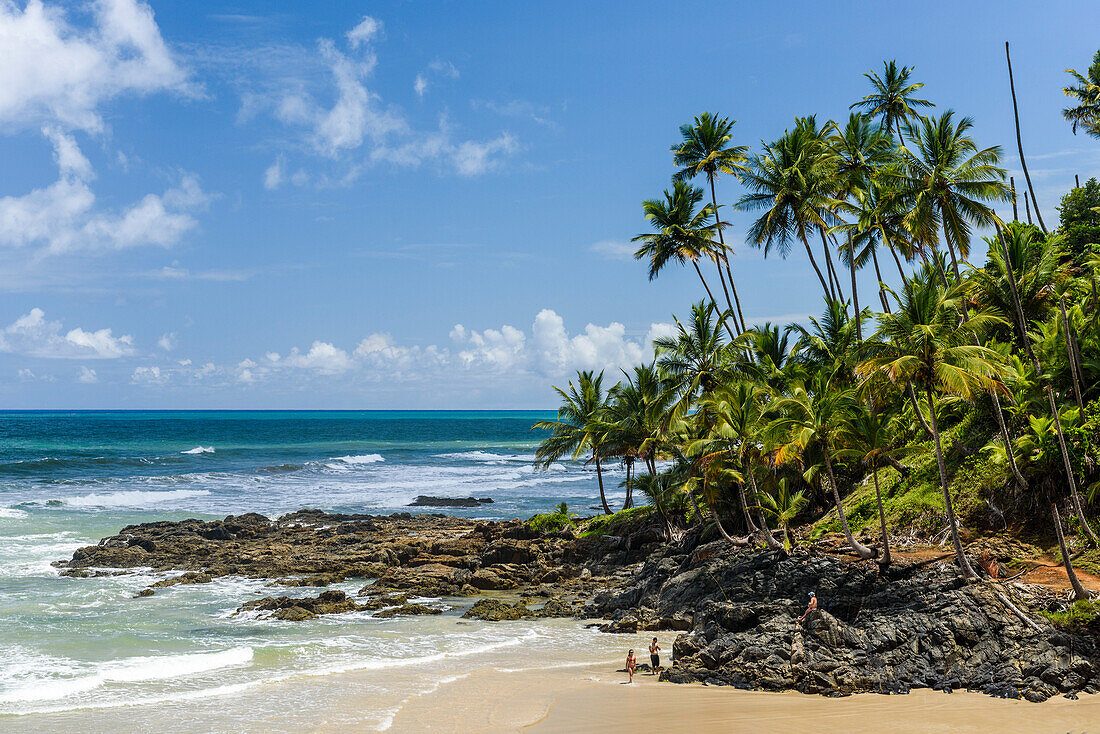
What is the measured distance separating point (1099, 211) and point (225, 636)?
124 ft

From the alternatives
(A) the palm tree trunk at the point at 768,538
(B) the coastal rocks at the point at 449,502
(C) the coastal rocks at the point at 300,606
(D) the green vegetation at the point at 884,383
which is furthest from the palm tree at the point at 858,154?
(B) the coastal rocks at the point at 449,502

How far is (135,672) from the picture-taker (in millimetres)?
17031

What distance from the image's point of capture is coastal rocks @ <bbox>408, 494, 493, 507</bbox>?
50.9m

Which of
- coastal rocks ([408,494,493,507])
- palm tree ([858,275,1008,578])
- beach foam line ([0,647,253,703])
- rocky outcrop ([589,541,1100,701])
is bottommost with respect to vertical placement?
coastal rocks ([408,494,493,507])

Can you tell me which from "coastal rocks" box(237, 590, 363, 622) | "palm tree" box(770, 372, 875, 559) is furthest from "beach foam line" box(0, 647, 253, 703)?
"palm tree" box(770, 372, 875, 559)

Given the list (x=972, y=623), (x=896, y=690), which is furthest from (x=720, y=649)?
(x=972, y=623)

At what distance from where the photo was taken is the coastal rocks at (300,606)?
2212cm

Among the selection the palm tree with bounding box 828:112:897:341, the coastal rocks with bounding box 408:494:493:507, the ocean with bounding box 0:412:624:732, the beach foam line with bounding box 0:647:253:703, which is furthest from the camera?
the coastal rocks with bounding box 408:494:493:507

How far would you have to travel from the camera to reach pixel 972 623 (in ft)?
48.7

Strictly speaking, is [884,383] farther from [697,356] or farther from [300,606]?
[300,606]

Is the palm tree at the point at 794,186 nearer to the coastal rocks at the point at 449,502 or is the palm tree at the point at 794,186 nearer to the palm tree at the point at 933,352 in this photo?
the palm tree at the point at 933,352

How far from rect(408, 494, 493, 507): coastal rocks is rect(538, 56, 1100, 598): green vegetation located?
19377mm

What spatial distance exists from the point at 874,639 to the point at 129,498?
159 ft

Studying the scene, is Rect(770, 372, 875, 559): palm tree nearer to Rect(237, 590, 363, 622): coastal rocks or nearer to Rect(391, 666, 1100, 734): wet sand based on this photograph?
Rect(391, 666, 1100, 734): wet sand
